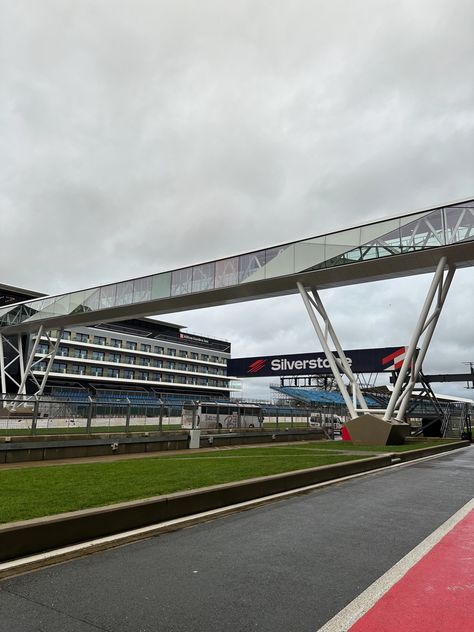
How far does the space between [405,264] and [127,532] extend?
58.5 ft

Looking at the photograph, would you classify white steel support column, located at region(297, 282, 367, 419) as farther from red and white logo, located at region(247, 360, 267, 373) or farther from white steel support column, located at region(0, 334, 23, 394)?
red and white logo, located at region(247, 360, 267, 373)

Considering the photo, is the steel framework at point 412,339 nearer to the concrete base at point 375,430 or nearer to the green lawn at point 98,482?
the concrete base at point 375,430

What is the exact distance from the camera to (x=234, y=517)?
710cm

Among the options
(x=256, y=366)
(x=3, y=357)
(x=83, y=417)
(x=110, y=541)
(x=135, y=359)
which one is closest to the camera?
(x=110, y=541)

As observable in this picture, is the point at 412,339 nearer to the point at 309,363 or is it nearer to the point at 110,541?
the point at 110,541

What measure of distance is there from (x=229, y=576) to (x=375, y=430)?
1785cm

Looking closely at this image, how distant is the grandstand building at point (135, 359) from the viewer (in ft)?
248

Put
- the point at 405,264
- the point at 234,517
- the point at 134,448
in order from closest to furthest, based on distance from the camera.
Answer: the point at 234,517 < the point at 134,448 < the point at 405,264

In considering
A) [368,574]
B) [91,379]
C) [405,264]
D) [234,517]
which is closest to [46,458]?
[234,517]

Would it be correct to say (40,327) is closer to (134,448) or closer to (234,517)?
(134,448)

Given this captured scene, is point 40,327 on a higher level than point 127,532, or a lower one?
higher

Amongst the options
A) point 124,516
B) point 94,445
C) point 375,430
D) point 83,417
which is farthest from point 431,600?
point 375,430

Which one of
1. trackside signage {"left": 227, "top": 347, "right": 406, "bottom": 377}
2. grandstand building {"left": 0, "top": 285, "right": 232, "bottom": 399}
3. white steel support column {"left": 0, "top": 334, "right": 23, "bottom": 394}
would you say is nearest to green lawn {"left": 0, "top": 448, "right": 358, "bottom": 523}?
white steel support column {"left": 0, "top": 334, "right": 23, "bottom": 394}

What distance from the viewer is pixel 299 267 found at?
72.4 ft
